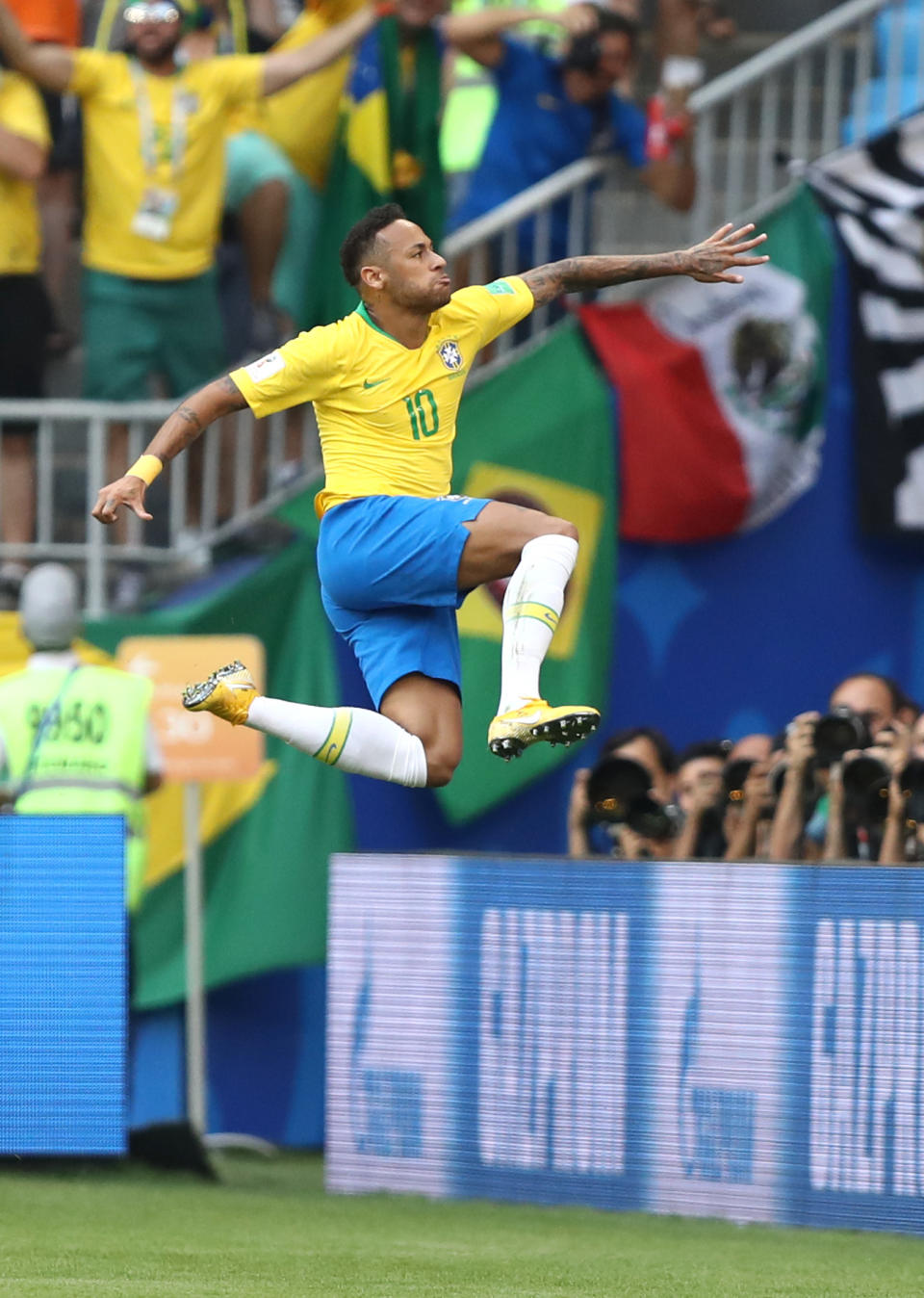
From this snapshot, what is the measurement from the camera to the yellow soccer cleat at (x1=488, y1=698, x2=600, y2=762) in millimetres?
6953

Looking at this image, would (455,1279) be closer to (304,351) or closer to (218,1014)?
(304,351)

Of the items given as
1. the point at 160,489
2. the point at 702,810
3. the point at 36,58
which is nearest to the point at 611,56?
the point at 36,58

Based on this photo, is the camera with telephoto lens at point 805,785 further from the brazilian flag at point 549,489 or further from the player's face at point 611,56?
the player's face at point 611,56

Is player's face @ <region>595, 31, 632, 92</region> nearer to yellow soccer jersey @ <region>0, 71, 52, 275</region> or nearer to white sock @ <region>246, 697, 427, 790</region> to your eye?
yellow soccer jersey @ <region>0, 71, 52, 275</region>

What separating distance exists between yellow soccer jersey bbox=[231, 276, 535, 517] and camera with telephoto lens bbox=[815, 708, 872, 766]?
80.6 inches

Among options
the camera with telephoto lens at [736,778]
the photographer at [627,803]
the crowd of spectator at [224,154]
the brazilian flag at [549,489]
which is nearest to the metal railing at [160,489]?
the crowd of spectator at [224,154]

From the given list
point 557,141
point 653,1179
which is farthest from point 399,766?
point 557,141

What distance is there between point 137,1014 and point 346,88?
4296 mm

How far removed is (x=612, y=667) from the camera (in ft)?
39.4

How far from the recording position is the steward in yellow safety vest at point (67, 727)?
998cm

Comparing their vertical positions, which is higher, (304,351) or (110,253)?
(110,253)

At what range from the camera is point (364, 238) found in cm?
751

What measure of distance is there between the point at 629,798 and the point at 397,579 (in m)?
2.68

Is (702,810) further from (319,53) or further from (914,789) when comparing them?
(319,53)
